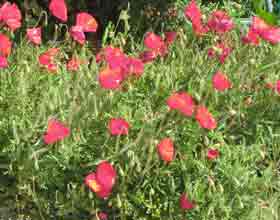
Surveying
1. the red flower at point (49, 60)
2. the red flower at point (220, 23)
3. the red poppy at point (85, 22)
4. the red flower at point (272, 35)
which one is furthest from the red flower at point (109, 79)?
the red flower at point (220, 23)

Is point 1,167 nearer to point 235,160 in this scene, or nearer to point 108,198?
point 108,198

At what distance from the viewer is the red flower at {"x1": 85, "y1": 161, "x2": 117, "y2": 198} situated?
2.55 meters

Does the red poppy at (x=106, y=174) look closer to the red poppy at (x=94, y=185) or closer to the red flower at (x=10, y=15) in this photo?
the red poppy at (x=94, y=185)

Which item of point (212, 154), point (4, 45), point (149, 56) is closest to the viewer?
point (212, 154)

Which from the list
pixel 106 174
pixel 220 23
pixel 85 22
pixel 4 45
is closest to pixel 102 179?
pixel 106 174

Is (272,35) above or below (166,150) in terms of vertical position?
above

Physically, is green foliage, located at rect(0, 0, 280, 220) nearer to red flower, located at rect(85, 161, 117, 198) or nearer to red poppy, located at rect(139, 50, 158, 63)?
red flower, located at rect(85, 161, 117, 198)

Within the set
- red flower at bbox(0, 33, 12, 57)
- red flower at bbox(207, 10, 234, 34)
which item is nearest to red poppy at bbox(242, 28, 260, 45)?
red flower at bbox(207, 10, 234, 34)

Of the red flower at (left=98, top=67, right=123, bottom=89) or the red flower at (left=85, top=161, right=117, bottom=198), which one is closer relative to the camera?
the red flower at (left=85, top=161, right=117, bottom=198)

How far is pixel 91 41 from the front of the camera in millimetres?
5090

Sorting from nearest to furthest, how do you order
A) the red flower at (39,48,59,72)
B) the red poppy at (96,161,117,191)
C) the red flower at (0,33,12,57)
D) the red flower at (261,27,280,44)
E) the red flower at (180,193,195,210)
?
the red poppy at (96,161,117,191) → the red flower at (180,193,195,210) → the red flower at (0,33,12,57) → the red flower at (39,48,59,72) → the red flower at (261,27,280,44)

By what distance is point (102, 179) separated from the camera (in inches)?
100

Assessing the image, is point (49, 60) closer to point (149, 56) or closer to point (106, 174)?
point (149, 56)

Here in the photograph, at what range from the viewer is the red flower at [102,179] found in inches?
100
